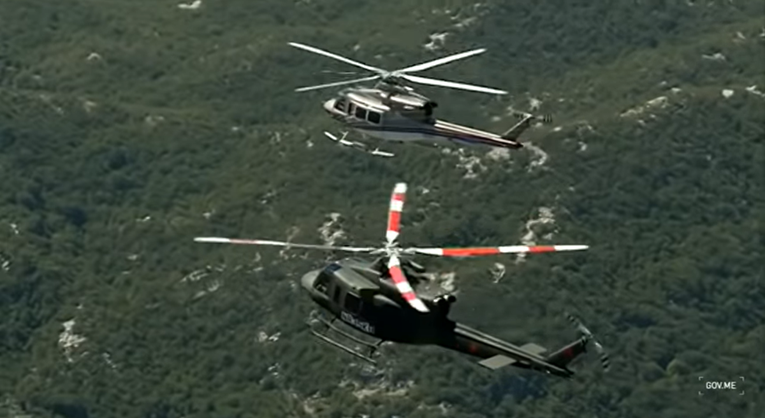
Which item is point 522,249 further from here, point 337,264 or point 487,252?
point 337,264

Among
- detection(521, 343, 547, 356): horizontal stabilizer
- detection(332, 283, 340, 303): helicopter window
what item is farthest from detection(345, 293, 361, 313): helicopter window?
detection(521, 343, 547, 356): horizontal stabilizer

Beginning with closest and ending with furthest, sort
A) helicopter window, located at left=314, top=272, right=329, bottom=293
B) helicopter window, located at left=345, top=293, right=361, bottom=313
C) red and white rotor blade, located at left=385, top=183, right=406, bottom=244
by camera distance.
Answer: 1. red and white rotor blade, located at left=385, top=183, right=406, bottom=244
2. helicopter window, located at left=345, top=293, right=361, bottom=313
3. helicopter window, located at left=314, top=272, right=329, bottom=293

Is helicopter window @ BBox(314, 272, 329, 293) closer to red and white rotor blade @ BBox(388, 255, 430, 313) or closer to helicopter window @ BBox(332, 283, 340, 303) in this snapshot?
A: helicopter window @ BBox(332, 283, 340, 303)

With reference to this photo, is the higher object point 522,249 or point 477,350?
point 522,249

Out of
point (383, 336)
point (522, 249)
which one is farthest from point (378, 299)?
point (522, 249)

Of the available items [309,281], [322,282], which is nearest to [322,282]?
[322,282]

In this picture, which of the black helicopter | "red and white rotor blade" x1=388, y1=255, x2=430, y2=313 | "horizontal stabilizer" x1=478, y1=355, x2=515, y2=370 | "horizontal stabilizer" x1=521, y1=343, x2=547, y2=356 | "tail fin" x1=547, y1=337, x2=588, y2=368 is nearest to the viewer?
"red and white rotor blade" x1=388, y1=255, x2=430, y2=313
